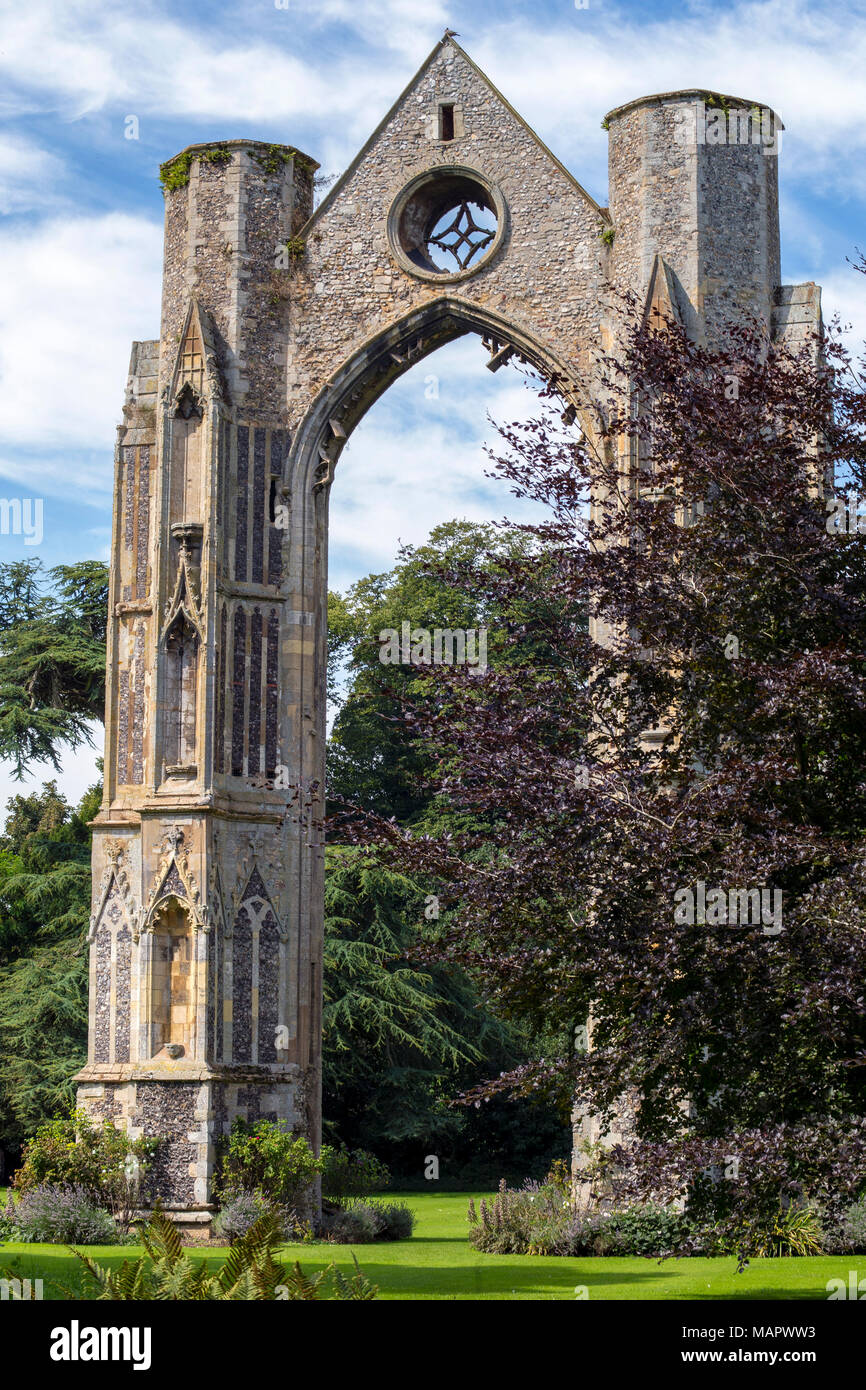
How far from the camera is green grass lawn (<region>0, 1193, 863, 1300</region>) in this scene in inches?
470

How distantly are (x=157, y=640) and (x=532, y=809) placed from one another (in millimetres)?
9181

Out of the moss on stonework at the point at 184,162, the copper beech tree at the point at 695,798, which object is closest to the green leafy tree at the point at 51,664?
the moss on stonework at the point at 184,162

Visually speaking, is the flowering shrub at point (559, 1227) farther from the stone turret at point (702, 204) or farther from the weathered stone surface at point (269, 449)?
the stone turret at point (702, 204)

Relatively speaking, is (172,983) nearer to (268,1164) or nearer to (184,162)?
(268,1164)

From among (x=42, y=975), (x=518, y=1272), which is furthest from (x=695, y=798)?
(x=42, y=975)

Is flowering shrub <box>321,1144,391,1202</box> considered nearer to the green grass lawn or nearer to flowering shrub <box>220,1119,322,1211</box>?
flowering shrub <box>220,1119,322,1211</box>

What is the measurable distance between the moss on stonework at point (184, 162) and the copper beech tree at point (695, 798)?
9877 mm

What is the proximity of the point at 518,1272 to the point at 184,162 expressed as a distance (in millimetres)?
12193

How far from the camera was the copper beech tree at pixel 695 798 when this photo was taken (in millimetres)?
8727

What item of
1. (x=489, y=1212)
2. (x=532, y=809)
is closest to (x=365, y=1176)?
(x=489, y=1212)

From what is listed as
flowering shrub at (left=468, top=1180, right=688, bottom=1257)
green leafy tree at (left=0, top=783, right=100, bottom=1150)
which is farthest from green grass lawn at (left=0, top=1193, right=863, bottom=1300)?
green leafy tree at (left=0, top=783, right=100, bottom=1150)

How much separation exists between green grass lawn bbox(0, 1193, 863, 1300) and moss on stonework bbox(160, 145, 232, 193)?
11.2m

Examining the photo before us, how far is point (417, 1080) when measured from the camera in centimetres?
3023
